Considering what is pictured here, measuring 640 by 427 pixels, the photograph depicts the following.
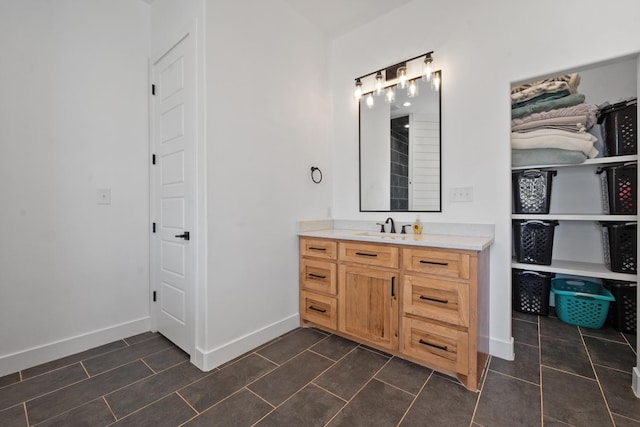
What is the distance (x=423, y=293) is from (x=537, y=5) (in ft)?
7.04

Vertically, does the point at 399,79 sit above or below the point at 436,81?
above

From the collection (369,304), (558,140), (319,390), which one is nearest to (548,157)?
(558,140)

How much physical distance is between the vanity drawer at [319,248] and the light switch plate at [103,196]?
1651mm

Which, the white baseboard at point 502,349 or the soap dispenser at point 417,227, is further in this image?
the soap dispenser at point 417,227

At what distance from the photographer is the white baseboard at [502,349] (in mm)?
2014

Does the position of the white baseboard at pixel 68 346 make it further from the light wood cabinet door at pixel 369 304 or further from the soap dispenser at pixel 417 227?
the soap dispenser at pixel 417 227

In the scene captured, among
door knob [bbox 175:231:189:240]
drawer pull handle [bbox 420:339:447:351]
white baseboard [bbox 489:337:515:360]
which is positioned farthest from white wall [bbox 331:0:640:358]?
door knob [bbox 175:231:189:240]

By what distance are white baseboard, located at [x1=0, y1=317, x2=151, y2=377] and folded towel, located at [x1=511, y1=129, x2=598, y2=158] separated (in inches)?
142

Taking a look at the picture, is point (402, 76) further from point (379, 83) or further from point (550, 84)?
point (550, 84)

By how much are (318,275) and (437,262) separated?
1.04 meters

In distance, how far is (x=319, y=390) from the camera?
→ 1680mm

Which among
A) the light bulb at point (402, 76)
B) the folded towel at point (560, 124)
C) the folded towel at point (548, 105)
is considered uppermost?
the light bulb at point (402, 76)

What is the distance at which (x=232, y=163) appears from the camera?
6.79 feet

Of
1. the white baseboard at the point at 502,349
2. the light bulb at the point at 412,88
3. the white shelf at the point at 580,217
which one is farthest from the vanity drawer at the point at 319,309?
the light bulb at the point at 412,88
